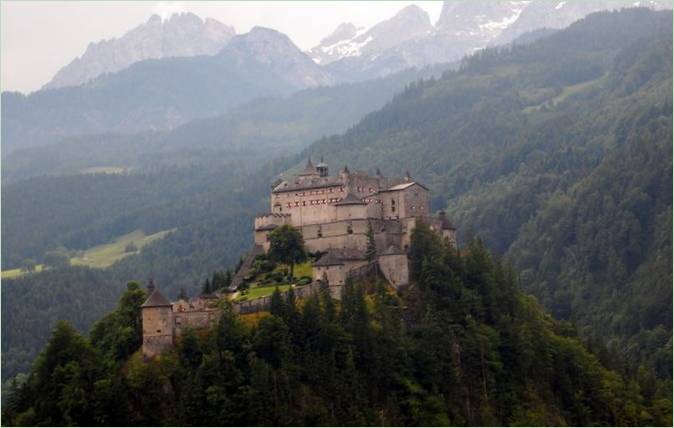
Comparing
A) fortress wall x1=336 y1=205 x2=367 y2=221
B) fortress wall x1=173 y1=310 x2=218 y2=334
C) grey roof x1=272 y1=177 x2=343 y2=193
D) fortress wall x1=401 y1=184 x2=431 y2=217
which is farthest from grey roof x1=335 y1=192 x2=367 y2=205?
fortress wall x1=173 y1=310 x2=218 y2=334

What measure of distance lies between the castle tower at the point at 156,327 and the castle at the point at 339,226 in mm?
119

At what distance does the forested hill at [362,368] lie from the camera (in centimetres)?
11088

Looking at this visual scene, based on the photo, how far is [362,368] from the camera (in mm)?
117875

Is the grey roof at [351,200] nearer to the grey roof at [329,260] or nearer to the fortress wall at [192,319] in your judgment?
the grey roof at [329,260]

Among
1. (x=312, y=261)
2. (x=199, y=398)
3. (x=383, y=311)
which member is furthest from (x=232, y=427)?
(x=312, y=261)

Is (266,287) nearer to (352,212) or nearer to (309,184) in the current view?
(352,212)

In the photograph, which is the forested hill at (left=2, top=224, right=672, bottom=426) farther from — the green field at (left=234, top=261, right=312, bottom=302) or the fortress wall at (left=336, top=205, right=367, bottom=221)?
the fortress wall at (left=336, top=205, right=367, bottom=221)

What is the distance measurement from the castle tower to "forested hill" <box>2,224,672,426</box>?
47.4 inches

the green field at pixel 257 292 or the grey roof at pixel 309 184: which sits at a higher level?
the grey roof at pixel 309 184

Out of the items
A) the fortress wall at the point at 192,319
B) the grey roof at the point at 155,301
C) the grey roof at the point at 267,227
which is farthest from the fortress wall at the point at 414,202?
the grey roof at the point at 155,301

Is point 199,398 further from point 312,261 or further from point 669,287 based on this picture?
point 669,287

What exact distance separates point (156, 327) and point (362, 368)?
18.0m

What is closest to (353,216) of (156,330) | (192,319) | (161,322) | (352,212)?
(352,212)

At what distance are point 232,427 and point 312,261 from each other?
29.6 meters
